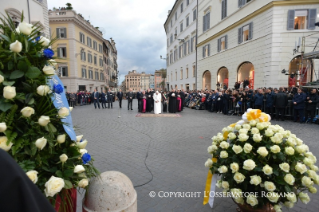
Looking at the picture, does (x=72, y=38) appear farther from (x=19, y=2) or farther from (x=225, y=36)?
(x=225, y=36)

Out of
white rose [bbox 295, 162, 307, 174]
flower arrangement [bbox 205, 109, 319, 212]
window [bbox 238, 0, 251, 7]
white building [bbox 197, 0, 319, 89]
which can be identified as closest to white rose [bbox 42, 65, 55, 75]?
flower arrangement [bbox 205, 109, 319, 212]

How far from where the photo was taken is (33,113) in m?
1.73

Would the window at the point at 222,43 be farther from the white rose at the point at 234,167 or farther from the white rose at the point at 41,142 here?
the white rose at the point at 41,142

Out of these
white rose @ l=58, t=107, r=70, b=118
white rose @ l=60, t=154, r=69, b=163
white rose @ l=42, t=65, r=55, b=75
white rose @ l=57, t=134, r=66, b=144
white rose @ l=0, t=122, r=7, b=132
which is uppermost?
white rose @ l=42, t=65, r=55, b=75

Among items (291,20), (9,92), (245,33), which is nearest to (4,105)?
(9,92)

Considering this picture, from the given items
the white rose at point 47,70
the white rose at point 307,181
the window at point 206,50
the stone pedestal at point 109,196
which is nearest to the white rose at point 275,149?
the white rose at point 307,181

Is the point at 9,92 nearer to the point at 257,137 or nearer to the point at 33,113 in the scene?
the point at 33,113

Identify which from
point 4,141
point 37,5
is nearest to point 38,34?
point 4,141

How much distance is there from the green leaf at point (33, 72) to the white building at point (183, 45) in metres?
31.0

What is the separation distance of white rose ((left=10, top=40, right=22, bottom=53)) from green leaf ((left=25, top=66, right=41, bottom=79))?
174mm

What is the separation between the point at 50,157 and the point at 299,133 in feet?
30.5

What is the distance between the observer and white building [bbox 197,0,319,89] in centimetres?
1564

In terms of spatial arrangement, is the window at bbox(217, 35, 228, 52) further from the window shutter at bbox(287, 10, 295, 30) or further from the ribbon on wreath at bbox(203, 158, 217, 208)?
the ribbon on wreath at bbox(203, 158, 217, 208)

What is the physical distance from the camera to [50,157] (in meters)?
1.88
